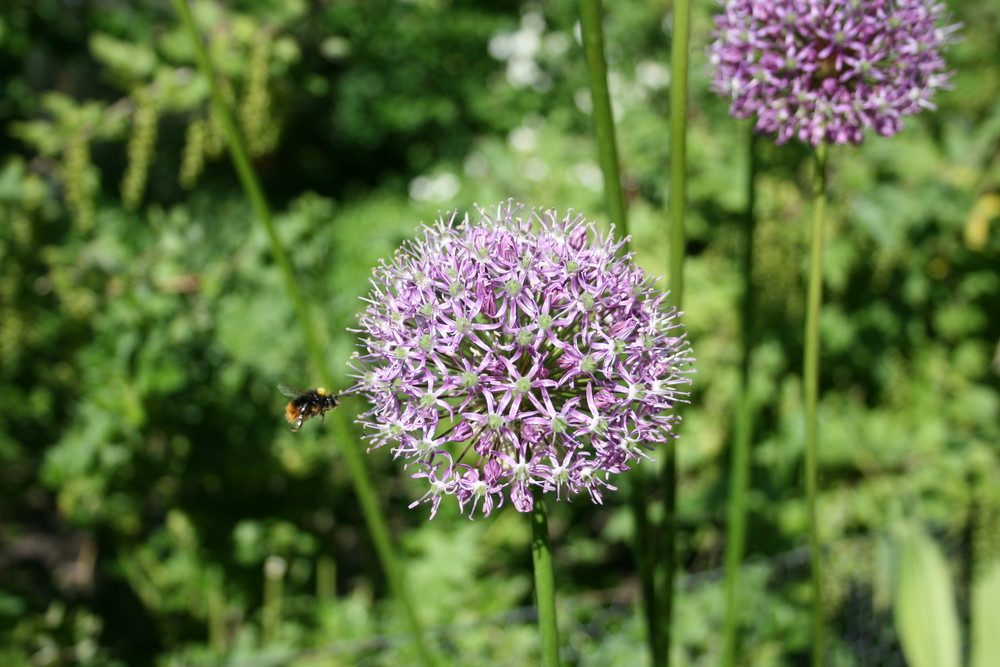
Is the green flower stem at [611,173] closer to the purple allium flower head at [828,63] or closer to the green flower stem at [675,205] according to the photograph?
the green flower stem at [675,205]

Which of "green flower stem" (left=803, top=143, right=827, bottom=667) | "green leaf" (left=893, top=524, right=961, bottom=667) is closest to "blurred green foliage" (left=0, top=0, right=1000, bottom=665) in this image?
"green leaf" (left=893, top=524, right=961, bottom=667)

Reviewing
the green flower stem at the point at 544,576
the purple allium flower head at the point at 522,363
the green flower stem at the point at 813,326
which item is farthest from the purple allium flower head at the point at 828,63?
the green flower stem at the point at 544,576

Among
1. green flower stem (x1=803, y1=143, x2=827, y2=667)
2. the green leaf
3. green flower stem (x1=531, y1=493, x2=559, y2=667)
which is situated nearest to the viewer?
green flower stem (x1=531, y1=493, x2=559, y2=667)

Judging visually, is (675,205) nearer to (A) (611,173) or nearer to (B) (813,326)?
(A) (611,173)

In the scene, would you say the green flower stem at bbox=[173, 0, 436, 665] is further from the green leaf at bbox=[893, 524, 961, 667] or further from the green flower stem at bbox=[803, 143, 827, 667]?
the green leaf at bbox=[893, 524, 961, 667]

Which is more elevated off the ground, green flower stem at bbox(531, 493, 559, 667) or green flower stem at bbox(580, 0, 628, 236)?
green flower stem at bbox(580, 0, 628, 236)

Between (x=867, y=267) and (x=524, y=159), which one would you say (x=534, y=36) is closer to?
(x=524, y=159)

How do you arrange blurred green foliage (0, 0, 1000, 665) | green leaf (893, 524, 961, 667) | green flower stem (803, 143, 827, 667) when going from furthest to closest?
1. blurred green foliage (0, 0, 1000, 665)
2. green leaf (893, 524, 961, 667)
3. green flower stem (803, 143, 827, 667)

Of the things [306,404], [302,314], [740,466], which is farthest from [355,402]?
[740,466]
